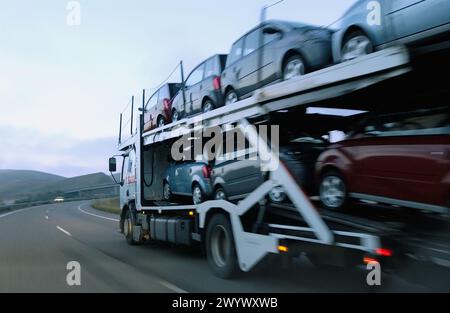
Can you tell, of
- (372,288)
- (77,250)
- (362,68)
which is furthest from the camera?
(77,250)

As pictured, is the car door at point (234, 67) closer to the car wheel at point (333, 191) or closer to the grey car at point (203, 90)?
the grey car at point (203, 90)

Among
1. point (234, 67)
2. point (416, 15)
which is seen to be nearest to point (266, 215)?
point (234, 67)

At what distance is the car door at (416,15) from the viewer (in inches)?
193

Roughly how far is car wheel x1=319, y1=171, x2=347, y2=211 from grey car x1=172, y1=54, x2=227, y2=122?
3.60 m

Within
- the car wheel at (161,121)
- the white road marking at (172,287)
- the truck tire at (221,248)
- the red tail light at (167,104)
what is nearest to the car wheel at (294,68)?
the truck tire at (221,248)

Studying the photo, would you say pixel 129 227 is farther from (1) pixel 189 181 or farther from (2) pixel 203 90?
(2) pixel 203 90

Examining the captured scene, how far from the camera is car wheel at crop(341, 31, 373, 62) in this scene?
5867 mm

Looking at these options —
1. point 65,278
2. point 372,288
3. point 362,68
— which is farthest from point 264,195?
point 65,278

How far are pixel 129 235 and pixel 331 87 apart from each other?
8.27 m

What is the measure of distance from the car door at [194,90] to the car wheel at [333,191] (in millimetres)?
4331

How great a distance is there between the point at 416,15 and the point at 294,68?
1.95 meters

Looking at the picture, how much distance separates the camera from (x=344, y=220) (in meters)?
5.66
